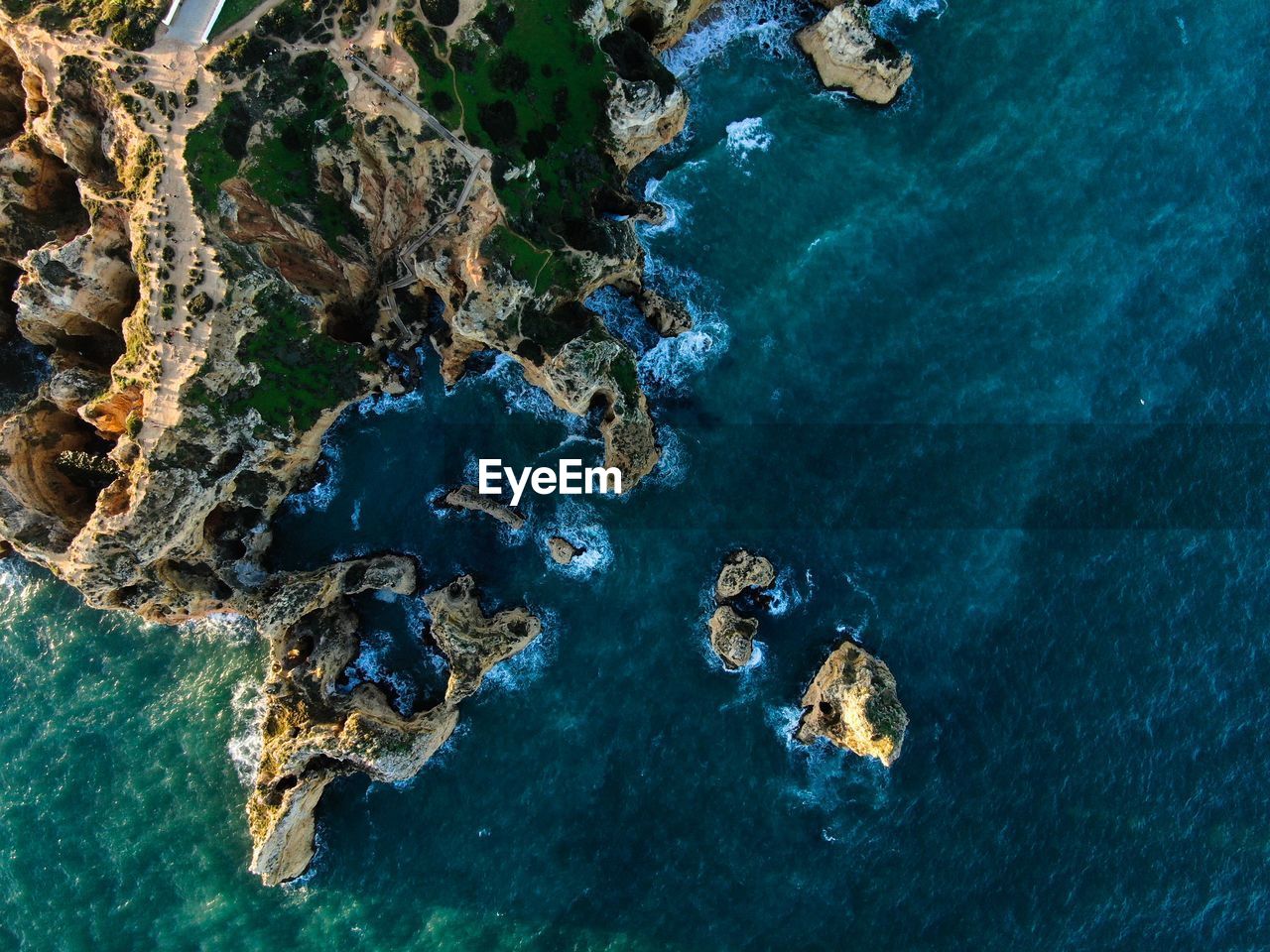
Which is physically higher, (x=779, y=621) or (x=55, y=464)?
(x=779, y=621)

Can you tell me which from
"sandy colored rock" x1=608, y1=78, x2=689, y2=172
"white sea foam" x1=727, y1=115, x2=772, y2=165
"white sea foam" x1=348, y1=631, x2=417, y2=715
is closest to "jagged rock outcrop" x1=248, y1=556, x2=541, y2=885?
"white sea foam" x1=348, y1=631, x2=417, y2=715

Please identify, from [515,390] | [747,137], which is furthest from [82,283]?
[747,137]

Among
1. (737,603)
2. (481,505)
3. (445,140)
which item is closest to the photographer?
(445,140)

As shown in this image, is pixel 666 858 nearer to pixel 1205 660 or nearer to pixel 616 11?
pixel 1205 660

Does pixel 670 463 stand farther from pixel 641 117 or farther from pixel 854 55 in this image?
pixel 854 55

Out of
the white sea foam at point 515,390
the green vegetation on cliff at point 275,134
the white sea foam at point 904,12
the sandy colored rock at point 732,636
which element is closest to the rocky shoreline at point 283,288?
the green vegetation on cliff at point 275,134

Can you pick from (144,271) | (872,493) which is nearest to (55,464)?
(144,271)

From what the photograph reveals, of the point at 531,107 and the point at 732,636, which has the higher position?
the point at 531,107

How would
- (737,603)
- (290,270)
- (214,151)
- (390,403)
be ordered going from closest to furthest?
1. (214,151)
2. (290,270)
3. (737,603)
4. (390,403)
